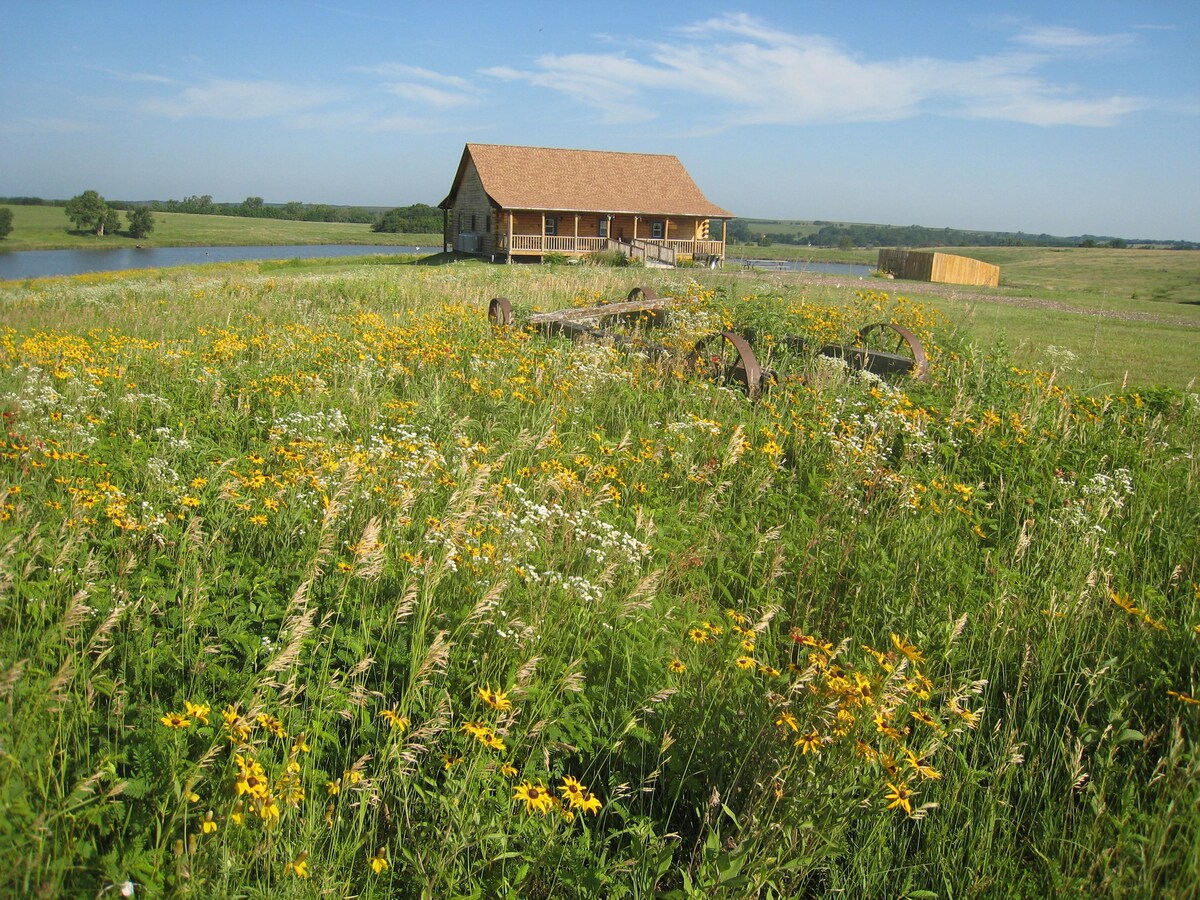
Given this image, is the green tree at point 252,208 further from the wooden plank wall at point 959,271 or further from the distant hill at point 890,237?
the wooden plank wall at point 959,271

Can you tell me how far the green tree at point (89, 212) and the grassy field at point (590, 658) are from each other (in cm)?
11453

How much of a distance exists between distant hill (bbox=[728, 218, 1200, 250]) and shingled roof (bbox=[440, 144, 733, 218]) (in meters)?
38.8

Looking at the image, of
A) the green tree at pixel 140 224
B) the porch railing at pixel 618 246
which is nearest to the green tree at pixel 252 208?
the green tree at pixel 140 224

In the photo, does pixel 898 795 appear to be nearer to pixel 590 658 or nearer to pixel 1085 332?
pixel 590 658

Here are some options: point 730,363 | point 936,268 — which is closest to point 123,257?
point 936,268

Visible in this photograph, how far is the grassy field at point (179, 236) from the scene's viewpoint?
88750 millimetres

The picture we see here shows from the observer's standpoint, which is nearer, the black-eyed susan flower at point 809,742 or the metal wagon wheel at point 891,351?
the black-eyed susan flower at point 809,742

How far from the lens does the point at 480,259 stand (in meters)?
44.7

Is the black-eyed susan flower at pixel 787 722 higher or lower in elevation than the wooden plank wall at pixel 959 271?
lower

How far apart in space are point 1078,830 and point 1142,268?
66487mm

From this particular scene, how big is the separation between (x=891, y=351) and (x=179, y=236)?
117m

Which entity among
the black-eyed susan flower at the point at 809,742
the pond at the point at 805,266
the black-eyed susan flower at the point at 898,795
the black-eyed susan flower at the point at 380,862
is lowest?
the black-eyed susan flower at the point at 380,862

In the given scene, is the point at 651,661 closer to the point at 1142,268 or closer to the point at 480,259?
the point at 480,259

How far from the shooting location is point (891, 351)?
32.2 ft
